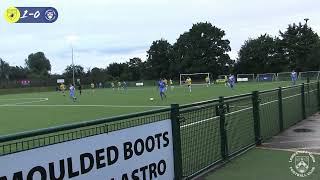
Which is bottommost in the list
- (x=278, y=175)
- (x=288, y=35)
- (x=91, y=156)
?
(x=278, y=175)

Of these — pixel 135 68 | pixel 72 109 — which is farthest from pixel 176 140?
pixel 135 68

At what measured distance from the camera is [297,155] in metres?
10.3

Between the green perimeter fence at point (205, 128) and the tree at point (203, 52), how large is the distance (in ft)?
371

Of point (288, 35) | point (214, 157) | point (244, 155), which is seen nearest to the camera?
point (214, 157)

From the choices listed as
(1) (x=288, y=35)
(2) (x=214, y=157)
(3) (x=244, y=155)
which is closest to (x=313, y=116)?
(3) (x=244, y=155)

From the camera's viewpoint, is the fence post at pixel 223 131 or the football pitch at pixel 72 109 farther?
the football pitch at pixel 72 109

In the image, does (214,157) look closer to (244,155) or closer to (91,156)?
(244,155)

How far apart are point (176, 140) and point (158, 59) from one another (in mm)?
134605

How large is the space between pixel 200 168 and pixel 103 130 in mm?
3121

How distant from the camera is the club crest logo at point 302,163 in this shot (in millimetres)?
8695

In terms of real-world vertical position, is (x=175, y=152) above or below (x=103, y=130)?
below

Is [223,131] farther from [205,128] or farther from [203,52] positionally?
[203,52]

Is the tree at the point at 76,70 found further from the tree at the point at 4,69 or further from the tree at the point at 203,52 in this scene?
the tree at the point at 203,52

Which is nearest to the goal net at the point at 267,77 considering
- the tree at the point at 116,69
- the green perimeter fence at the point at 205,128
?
the green perimeter fence at the point at 205,128
